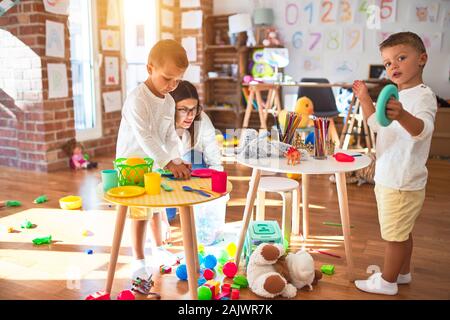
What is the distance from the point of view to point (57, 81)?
150 inches

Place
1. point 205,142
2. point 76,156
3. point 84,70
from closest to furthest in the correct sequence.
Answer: point 205,142, point 76,156, point 84,70

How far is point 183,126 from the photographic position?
6.55 feet

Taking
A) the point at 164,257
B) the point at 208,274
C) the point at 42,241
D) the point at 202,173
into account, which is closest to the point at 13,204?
the point at 42,241

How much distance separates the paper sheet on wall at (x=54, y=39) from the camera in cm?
366

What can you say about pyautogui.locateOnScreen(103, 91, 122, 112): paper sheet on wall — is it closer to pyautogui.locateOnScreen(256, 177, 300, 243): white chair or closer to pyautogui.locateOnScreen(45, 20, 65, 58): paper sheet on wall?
pyautogui.locateOnScreen(45, 20, 65, 58): paper sheet on wall

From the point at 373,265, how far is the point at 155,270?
3.14 ft

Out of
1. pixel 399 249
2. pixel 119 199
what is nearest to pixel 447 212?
pixel 399 249

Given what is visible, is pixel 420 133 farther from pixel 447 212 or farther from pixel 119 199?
pixel 447 212

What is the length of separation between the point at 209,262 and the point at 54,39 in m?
2.70

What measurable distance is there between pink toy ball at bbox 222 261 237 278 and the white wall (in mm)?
4158

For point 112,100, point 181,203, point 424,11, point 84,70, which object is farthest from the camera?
→ point 424,11

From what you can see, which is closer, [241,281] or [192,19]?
[241,281]

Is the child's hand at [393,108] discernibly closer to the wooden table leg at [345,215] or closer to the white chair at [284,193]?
the wooden table leg at [345,215]

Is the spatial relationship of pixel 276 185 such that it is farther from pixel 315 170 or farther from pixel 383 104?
pixel 383 104
